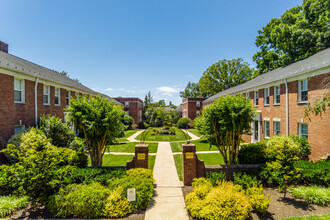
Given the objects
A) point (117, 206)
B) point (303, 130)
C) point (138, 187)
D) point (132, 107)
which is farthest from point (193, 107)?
point (117, 206)

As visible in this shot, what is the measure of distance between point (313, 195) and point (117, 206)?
6.95 metres

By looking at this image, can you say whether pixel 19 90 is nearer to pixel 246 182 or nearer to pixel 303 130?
pixel 246 182

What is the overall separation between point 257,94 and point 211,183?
576 inches

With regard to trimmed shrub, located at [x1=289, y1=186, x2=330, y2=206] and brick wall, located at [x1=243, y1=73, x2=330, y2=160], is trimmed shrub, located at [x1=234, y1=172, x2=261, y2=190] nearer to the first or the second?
trimmed shrub, located at [x1=289, y1=186, x2=330, y2=206]

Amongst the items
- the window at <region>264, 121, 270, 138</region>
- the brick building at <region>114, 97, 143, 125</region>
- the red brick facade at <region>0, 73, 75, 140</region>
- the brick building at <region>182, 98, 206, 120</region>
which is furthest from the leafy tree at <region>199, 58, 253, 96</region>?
the red brick facade at <region>0, 73, 75, 140</region>

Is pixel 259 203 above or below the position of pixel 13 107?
below

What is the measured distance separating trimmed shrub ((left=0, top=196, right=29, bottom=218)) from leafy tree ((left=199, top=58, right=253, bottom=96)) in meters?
45.9

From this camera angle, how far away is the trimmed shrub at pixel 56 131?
11.6m

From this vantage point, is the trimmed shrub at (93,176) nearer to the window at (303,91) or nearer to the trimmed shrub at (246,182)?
the trimmed shrub at (246,182)

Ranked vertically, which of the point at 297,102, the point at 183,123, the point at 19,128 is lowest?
the point at 183,123

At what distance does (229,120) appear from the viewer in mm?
8625

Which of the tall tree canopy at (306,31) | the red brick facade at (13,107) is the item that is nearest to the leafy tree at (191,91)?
the tall tree canopy at (306,31)

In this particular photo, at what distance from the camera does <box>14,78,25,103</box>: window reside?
1122cm

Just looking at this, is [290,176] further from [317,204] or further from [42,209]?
[42,209]
